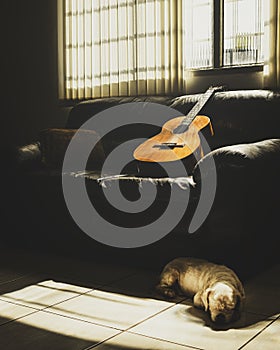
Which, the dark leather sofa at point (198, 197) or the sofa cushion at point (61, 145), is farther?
the sofa cushion at point (61, 145)

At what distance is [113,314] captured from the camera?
7.47ft

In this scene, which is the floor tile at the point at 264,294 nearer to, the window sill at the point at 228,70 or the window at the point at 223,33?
the window sill at the point at 228,70

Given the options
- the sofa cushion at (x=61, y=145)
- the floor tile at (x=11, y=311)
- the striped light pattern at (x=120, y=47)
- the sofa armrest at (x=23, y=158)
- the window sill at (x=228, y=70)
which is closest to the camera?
the floor tile at (x=11, y=311)

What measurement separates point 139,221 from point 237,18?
68.8 inches

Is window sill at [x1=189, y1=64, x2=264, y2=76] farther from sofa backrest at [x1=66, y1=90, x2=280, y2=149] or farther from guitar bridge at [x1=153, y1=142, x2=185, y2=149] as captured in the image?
guitar bridge at [x1=153, y1=142, x2=185, y2=149]

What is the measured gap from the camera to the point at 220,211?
258cm

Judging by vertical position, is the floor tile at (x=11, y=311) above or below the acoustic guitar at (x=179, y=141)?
below

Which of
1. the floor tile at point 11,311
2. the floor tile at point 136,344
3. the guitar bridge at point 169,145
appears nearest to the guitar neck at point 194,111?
the guitar bridge at point 169,145

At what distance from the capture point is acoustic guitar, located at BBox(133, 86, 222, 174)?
306 cm

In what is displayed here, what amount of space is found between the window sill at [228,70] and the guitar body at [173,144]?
657mm

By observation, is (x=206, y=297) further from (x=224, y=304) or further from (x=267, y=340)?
(x=267, y=340)

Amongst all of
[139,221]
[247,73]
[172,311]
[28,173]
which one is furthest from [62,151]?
[172,311]

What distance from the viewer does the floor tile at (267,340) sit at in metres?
1.92

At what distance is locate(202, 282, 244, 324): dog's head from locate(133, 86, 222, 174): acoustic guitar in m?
1.01
